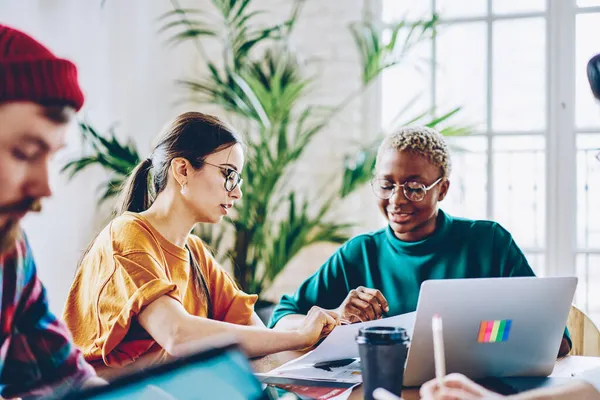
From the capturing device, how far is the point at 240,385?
806 millimetres

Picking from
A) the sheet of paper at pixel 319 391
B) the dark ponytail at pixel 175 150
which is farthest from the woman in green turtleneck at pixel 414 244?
the sheet of paper at pixel 319 391

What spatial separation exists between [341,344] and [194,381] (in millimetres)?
586

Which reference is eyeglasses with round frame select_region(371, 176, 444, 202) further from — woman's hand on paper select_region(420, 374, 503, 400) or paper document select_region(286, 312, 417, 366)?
woman's hand on paper select_region(420, 374, 503, 400)

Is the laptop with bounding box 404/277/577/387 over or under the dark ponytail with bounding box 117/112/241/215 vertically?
under

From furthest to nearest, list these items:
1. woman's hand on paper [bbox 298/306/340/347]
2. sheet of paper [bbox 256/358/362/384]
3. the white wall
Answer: the white wall, woman's hand on paper [bbox 298/306/340/347], sheet of paper [bbox 256/358/362/384]

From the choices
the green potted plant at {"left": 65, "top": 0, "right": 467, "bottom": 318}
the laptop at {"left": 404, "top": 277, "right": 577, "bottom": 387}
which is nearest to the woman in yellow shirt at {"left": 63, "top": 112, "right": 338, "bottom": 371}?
the laptop at {"left": 404, "top": 277, "right": 577, "bottom": 387}

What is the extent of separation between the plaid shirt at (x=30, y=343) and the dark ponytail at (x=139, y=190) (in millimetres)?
617

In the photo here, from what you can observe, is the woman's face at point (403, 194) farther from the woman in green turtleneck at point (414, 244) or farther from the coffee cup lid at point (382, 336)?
the coffee cup lid at point (382, 336)

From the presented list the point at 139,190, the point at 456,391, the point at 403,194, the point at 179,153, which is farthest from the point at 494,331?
the point at 139,190

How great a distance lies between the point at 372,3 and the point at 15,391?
279cm

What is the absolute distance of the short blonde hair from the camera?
1.81 meters

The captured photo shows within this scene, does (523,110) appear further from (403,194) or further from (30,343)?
(30,343)

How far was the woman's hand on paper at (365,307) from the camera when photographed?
1582mm

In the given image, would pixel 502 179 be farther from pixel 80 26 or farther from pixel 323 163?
pixel 80 26
